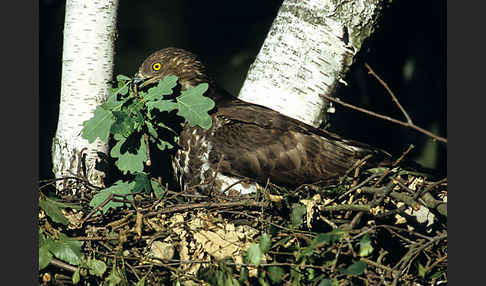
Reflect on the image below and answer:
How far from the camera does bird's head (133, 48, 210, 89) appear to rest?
183 inches

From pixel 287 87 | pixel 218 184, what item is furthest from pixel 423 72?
pixel 218 184

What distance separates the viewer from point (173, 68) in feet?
15.7

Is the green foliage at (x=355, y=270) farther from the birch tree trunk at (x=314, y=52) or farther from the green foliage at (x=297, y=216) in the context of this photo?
the birch tree trunk at (x=314, y=52)

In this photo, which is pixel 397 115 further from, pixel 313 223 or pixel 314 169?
pixel 313 223

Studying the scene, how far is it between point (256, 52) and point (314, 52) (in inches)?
129

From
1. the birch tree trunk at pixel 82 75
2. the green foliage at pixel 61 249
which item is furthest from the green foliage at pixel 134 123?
the green foliage at pixel 61 249

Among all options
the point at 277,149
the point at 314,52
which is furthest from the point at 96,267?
the point at 314,52

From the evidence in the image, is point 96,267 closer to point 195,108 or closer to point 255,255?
point 255,255

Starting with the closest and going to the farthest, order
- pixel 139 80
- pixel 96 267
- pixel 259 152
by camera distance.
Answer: pixel 96 267
pixel 259 152
pixel 139 80

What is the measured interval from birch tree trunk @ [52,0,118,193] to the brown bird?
40 centimetres

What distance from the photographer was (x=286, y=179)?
414 centimetres

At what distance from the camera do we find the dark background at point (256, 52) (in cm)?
710

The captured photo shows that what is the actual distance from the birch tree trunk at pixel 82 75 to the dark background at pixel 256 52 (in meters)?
2.50

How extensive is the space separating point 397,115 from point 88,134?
518 cm
